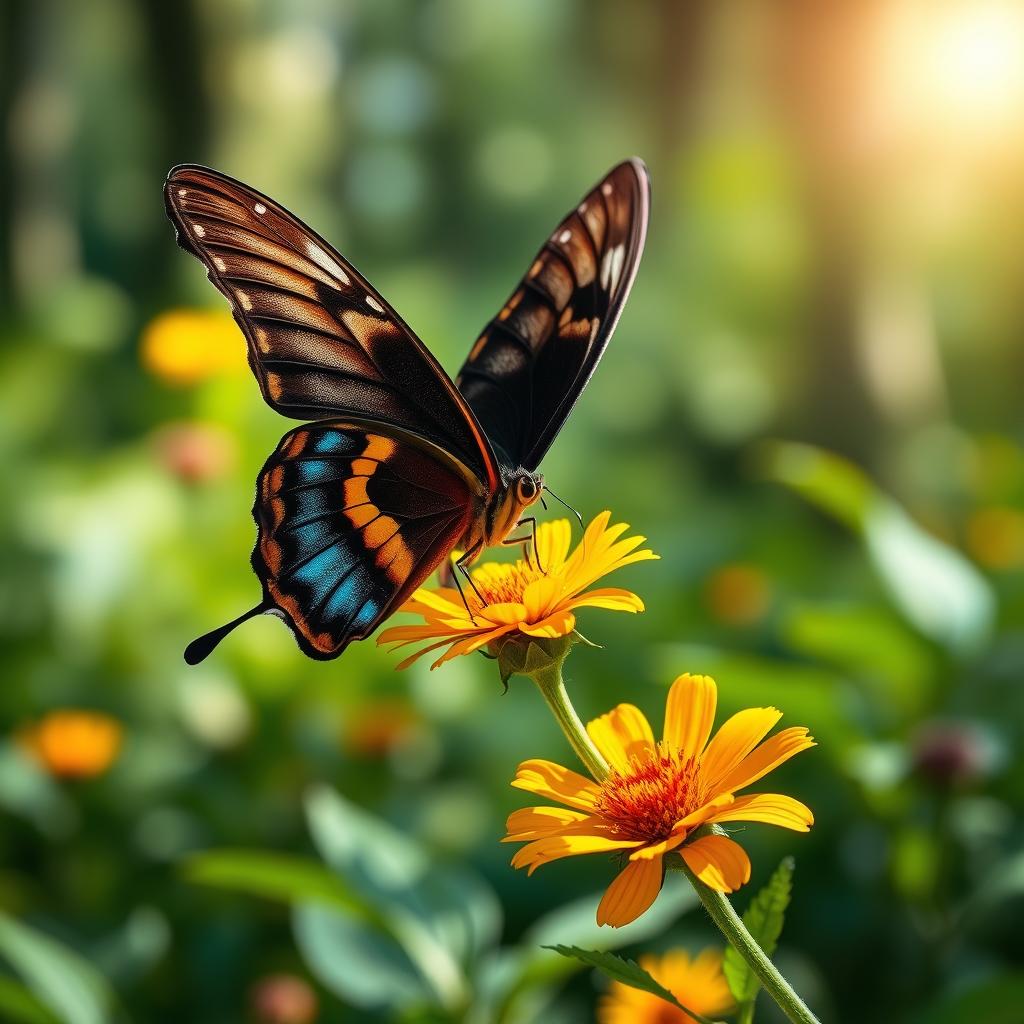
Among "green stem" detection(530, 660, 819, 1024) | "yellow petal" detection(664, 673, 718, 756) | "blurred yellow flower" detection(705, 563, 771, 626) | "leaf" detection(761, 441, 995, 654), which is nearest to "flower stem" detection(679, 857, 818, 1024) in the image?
"green stem" detection(530, 660, 819, 1024)

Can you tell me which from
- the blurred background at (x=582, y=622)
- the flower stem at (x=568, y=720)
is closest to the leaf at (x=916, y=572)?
the blurred background at (x=582, y=622)

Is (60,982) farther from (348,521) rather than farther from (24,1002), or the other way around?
(348,521)

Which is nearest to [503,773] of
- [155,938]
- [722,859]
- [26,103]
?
[155,938]

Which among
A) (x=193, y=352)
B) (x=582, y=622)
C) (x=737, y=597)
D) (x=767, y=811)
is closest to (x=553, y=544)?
(x=767, y=811)

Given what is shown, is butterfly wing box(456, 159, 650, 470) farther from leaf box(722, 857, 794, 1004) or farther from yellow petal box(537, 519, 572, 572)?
leaf box(722, 857, 794, 1004)

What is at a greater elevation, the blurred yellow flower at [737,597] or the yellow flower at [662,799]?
the yellow flower at [662,799]

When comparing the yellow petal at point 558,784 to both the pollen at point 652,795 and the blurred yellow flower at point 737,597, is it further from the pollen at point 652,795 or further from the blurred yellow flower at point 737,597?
the blurred yellow flower at point 737,597

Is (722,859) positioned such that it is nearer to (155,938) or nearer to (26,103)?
(155,938)
